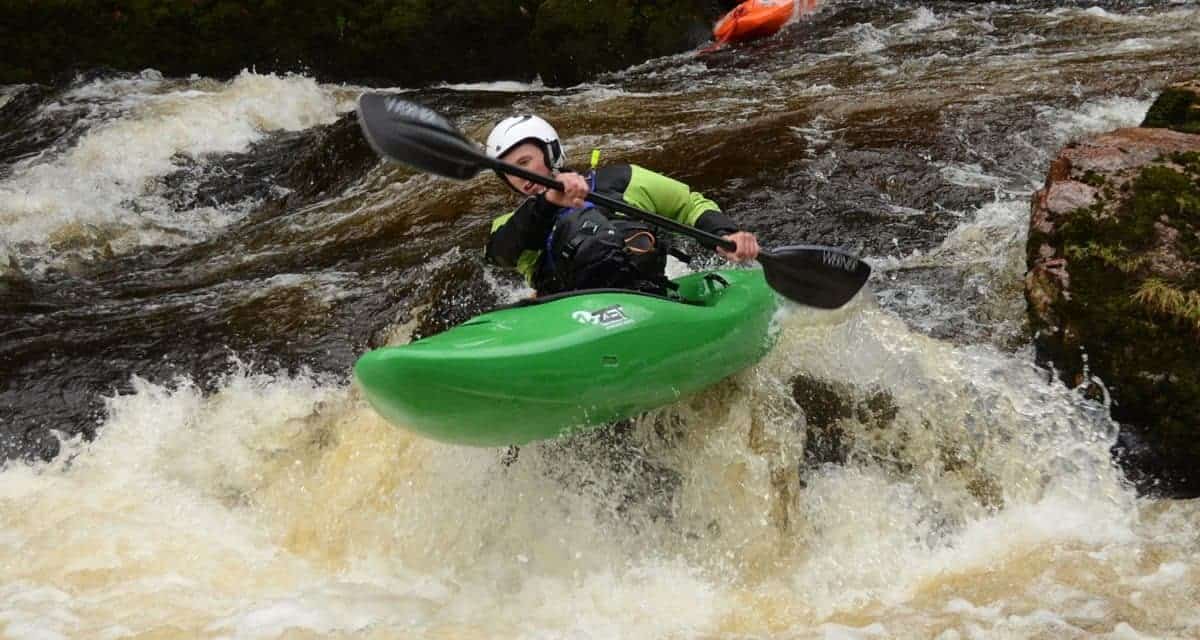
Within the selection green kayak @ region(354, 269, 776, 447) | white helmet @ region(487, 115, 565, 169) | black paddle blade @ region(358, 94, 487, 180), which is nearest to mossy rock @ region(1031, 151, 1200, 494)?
green kayak @ region(354, 269, 776, 447)

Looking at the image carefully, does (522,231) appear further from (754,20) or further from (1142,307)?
(754,20)

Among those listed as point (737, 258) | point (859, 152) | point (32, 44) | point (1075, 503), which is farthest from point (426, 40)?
point (1075, 503)

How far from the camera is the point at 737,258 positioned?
3.67 metres

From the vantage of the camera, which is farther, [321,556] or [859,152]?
[859,152]

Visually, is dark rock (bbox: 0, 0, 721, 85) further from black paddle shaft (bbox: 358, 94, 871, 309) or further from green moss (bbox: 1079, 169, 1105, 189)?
black paddle shaft (bbox: 358, 94, 871, 309)

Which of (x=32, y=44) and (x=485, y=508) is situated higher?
(x=32, y=44)

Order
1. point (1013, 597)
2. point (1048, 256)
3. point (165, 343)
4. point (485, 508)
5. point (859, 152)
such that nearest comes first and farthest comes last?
point (1013, 597) < point (485, 508) < point (1048, 256) < point (165, 343) < point (859, 152)

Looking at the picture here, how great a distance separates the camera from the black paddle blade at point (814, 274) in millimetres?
3748

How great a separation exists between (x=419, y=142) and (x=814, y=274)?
4.96 ft

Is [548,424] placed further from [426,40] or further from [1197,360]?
[426,40]

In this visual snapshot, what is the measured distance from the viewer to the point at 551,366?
3.09 m

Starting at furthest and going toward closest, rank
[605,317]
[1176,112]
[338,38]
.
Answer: [338,38]
[1176,112]
[605,317]

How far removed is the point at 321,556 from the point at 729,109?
4.97m

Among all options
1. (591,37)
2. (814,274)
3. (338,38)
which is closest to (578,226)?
(814,274)
